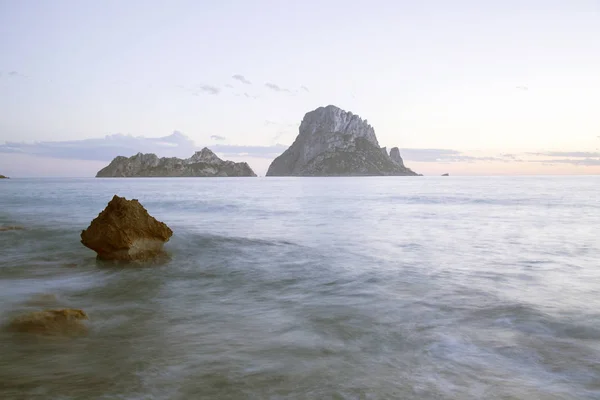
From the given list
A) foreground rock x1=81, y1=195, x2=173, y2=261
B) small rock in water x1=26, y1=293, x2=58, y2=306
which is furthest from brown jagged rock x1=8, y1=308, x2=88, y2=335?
foreground rock x1=81, y1=195, x2=173, y2=261

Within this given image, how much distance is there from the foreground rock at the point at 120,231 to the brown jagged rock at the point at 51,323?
501 centimetres

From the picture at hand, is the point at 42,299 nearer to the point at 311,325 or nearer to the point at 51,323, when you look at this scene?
the point at 51,323

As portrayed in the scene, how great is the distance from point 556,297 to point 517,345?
3.33 meters

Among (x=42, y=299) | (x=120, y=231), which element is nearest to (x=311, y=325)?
(x=42, y=299)

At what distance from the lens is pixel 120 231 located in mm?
11227

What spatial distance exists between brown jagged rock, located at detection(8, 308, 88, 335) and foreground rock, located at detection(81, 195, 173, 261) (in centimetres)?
501

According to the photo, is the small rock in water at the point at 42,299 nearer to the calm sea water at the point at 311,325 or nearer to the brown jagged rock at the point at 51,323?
the calm sea water at the point at 311,325

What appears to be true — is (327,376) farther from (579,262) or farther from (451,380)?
(579,262)

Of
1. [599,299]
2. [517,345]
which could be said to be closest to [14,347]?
[517,345]

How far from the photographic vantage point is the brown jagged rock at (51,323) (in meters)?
5.90

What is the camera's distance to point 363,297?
27.4 ft

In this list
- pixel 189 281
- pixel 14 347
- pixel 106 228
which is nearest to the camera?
pixel 14 347

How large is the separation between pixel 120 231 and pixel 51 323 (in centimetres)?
543

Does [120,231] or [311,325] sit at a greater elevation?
[120,231]
